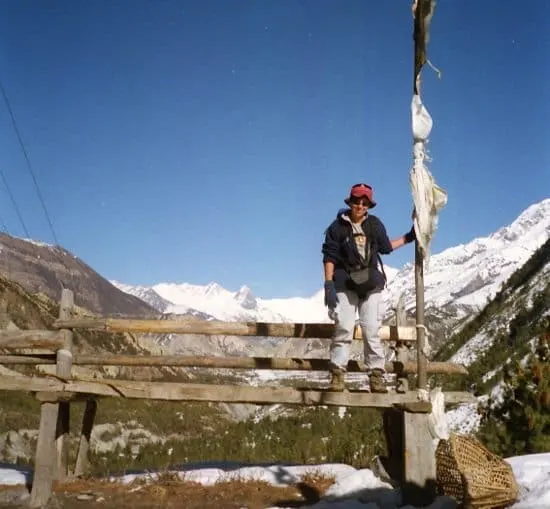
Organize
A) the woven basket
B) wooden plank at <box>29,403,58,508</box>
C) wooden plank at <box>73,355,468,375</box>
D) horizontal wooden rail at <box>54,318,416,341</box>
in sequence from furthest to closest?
wooden plank at <box>29,403,58,508</box>, wooden plank at <box>73,355,468,375</box>, horizontal wooden rail at <box>54,318,416,341</box>, the woven basket

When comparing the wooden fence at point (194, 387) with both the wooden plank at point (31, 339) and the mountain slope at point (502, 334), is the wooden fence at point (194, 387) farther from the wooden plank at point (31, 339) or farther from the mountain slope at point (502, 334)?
the mountain slope at point (502, 334)

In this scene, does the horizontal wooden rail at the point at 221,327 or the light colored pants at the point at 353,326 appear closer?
the light colored pants at the point at 353,326

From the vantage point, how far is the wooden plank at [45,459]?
8.08 m

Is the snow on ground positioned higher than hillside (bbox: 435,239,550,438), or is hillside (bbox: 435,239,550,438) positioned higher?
hillside (bbox: 435,239,550,438)

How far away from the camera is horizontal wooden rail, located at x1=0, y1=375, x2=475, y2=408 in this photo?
7.13 m

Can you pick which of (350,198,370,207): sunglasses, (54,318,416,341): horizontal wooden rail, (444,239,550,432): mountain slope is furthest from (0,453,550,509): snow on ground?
(444,239,550,432): mountain slope

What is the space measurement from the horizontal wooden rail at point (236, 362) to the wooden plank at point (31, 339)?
0.51 m

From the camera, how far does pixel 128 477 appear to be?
906 cm

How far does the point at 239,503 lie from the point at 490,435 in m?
4.51

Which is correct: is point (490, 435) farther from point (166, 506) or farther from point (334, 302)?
point (166, 506)

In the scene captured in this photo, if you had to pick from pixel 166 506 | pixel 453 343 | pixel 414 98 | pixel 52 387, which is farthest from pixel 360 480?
pixel 453 343

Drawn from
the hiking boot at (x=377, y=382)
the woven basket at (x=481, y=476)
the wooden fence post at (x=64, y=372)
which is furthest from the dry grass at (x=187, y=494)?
the woven basket at (x=481, y=476)

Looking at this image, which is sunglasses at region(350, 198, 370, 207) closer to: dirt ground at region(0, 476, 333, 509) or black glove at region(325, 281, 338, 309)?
black glove at region(325, 281, 338, 309)

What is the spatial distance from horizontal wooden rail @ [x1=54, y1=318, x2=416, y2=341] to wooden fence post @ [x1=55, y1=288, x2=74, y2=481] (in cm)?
17
